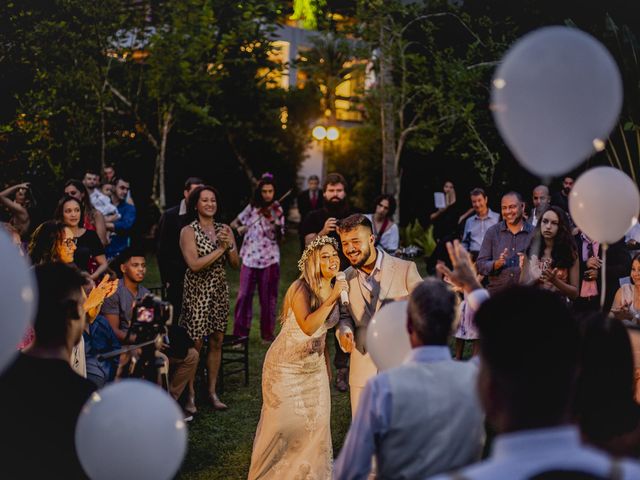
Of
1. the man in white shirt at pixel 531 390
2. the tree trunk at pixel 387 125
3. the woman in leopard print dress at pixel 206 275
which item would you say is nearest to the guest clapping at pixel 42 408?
the man in white shirt at pixel 531 390

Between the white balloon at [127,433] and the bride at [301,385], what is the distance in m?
2.23

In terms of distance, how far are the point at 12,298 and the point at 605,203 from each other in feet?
10.1

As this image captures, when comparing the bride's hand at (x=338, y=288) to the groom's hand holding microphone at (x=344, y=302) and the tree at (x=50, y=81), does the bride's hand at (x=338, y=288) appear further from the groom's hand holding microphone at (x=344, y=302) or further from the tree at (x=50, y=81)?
the tree at (x=50, y=81)

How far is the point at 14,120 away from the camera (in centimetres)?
1059

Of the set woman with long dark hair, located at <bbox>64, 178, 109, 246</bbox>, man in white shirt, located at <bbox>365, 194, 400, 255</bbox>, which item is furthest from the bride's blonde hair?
man in white shirt, located at <bbox>365, 194, 400, 255</bbox>

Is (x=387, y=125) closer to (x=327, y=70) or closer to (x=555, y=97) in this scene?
(x=555, y=97)

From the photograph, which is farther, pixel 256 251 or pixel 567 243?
pixel 256 251

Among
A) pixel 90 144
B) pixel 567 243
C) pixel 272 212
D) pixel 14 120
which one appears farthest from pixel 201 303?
pixel 90 144

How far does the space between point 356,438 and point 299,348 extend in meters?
2.34

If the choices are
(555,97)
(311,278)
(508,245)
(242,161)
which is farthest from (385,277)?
(242,161)

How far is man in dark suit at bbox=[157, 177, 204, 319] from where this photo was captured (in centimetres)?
709

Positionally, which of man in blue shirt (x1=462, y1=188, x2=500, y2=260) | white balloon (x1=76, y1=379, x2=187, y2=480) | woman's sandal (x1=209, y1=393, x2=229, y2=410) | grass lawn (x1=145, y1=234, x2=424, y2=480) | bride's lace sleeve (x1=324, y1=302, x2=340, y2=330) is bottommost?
grass lawn (x1=145, y1=234, x2=424, y2=480)

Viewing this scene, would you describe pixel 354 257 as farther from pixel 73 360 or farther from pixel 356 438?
pixel 356 438

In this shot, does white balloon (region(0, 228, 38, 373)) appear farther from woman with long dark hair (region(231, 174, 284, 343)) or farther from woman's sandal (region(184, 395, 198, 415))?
woman with long dark hair (region(231, 174, 284, 343))
